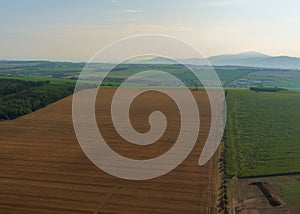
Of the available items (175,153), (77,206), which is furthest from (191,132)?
(77,206)

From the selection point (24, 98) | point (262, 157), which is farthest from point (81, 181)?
point (24, 98)

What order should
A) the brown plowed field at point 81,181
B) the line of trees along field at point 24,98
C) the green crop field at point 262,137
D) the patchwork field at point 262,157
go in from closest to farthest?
the brown plowed field at point 81,181 → the patchwork field at point 262,157 → the green crop field at point 262,137 → the line of trees along field at point 24,98

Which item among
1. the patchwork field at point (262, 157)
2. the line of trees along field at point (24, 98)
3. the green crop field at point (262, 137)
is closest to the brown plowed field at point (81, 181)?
the patchwork field at point (262, 157)

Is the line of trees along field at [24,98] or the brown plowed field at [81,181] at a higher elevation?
the line of trees along field at [24,98]

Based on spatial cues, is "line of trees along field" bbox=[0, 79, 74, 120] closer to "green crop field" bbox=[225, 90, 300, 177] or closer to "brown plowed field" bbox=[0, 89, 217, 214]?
"brown plowed field" bbox=[0, 89, 217, 214]

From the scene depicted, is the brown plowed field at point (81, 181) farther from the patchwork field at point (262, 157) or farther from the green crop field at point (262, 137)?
the green crop field at point (262, 137)

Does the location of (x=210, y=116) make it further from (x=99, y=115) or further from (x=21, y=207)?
(x=21, y=207)

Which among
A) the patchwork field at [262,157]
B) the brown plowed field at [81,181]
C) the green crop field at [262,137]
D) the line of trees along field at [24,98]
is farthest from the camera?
the line of trees along field at [24,98]
